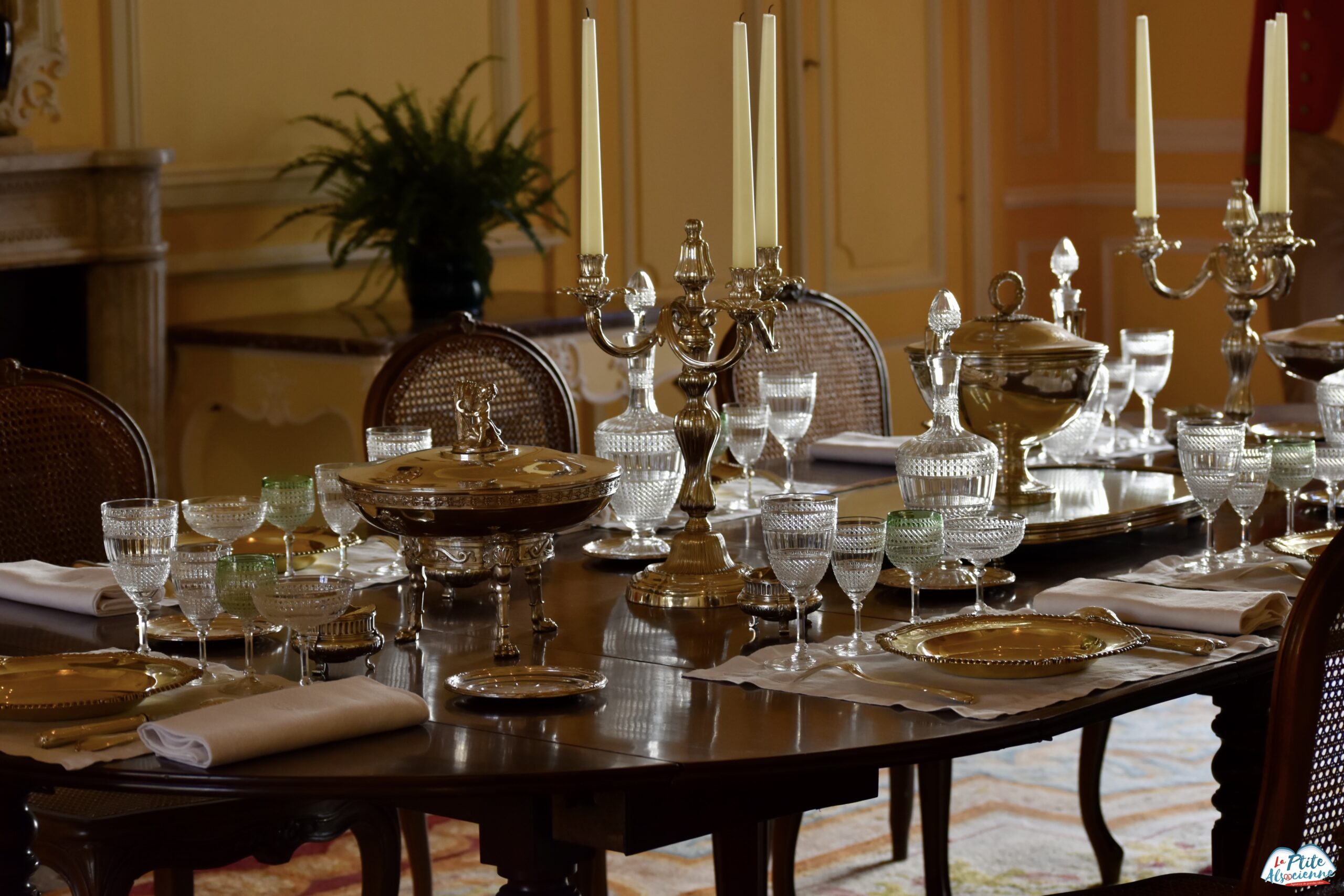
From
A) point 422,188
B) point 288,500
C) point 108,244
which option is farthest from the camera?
point 422,188

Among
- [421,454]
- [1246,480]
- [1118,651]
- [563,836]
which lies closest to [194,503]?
[421,454]

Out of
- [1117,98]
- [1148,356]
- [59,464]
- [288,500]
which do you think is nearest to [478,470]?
[288,500]

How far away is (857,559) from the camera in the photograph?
5.09 ft

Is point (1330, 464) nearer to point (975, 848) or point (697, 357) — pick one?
point (697, 357)

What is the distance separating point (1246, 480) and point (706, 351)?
0.61 m

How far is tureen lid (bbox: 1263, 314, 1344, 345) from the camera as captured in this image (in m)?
2.49

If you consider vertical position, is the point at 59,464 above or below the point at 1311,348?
below

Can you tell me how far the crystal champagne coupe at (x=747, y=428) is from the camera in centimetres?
221

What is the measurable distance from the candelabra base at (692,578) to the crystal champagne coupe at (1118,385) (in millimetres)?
1046

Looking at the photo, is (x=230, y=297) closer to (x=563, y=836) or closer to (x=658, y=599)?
(x=658, y=599)

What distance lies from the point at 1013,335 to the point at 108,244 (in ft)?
6.77

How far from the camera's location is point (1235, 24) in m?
5.42

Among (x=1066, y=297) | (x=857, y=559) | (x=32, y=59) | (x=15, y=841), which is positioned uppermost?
(x=32, y=59)

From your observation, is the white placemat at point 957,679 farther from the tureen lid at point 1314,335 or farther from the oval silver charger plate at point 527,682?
the tureen lid at point 1314,335
